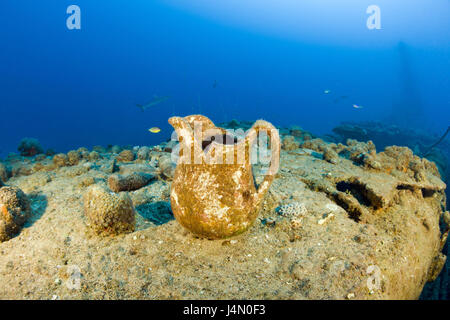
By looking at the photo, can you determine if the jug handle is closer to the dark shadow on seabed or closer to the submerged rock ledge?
the submerged rock ledge

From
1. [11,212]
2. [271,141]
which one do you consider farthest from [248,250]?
[11,212]

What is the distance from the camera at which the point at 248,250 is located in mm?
2695

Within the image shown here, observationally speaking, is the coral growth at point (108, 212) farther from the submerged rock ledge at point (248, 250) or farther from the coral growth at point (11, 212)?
the coral growth at point (11, 212)

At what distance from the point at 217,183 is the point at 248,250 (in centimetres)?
105

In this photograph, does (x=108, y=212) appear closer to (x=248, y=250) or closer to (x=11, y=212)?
(x=11, y=212)

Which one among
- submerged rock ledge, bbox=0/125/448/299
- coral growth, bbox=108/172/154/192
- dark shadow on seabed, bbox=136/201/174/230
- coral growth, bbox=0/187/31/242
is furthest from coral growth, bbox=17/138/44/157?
dark shadow on seabed, bbox=136/201/174/230

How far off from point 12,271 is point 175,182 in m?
2.12

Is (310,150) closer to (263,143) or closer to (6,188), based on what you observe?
(263,143)

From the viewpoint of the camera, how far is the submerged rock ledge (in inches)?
84.9

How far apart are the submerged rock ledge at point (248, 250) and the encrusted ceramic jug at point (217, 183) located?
0.48 meters

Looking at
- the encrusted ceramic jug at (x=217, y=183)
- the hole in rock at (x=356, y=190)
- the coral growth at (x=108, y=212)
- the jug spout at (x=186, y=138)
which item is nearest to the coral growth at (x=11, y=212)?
the coral growth at (x=108, y=212)

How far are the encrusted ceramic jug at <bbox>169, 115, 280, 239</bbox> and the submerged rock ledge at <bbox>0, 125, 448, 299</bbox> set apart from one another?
1.56ft

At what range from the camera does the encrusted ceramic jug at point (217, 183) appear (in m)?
2.37

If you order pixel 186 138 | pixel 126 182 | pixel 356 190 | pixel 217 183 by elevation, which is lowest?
pixel 126 182
